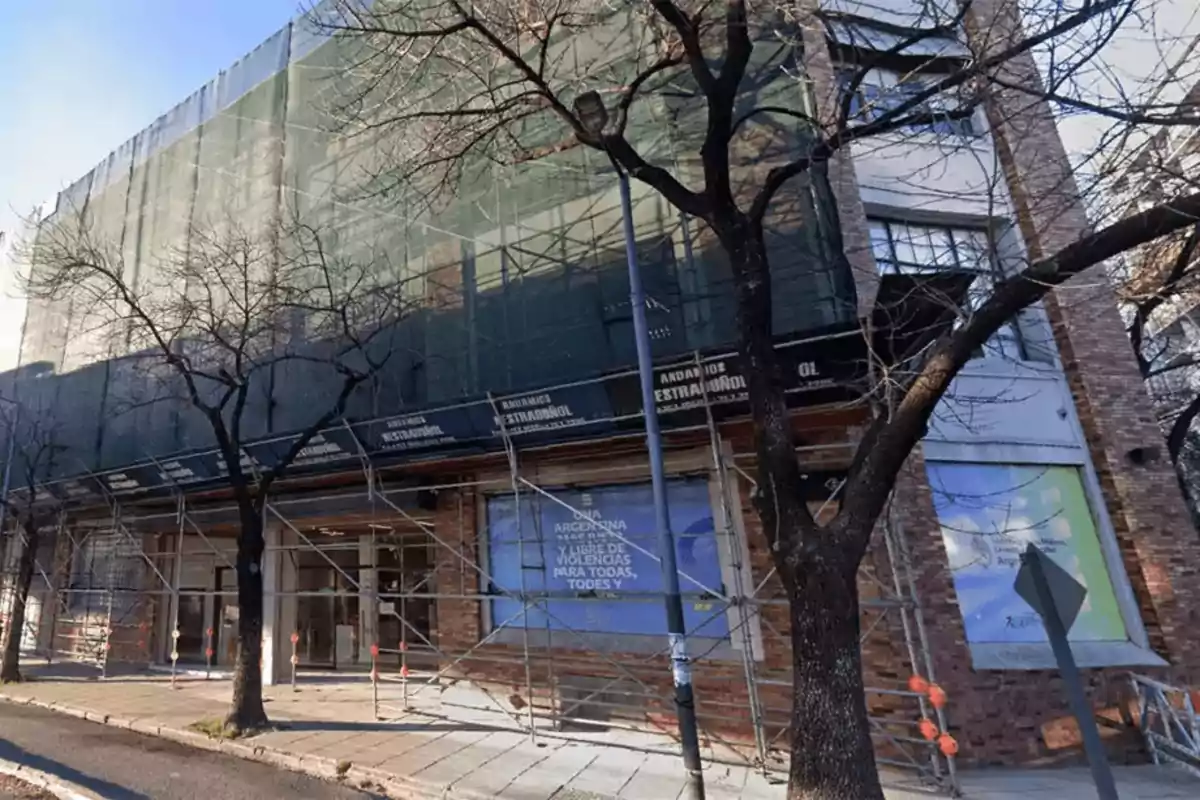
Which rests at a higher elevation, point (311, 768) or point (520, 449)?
point (520, 449)

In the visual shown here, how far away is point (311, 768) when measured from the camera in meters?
7.41

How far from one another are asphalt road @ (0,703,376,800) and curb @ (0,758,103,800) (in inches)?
5.0

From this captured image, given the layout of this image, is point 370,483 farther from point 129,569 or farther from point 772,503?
point 129,569

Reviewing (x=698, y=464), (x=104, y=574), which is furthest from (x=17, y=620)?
(x=698, y=464)

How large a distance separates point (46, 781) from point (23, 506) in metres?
13.2

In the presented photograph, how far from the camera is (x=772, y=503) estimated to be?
5230 mm

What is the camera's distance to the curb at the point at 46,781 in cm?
641

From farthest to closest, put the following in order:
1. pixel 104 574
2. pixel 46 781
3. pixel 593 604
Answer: pixel 104 574 → pixel 593 604 → pixel 46 781

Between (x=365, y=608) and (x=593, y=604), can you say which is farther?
(x=365, y=608)

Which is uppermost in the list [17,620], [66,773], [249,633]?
[17,620]

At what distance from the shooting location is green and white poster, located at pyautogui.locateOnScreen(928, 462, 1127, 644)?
27.0ft

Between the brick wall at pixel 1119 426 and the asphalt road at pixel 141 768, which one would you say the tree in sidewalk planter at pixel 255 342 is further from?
the brick wall at pixel 1119 426

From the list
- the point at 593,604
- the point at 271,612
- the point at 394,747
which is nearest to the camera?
the point at 394,747

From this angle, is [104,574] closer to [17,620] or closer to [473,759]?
[17,620]
